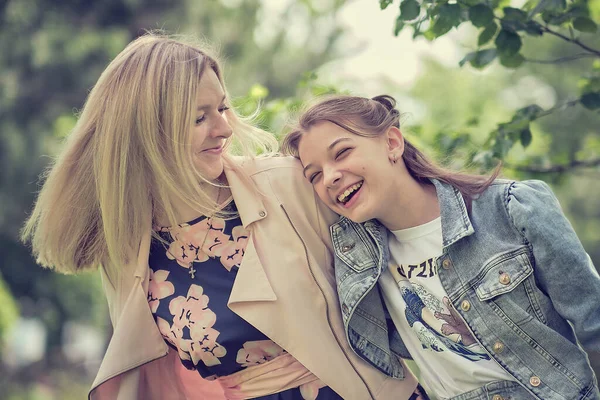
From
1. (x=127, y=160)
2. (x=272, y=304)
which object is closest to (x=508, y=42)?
(x=272, y=304)

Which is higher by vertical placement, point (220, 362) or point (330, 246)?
point (330, 246)

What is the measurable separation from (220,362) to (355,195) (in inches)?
27.9

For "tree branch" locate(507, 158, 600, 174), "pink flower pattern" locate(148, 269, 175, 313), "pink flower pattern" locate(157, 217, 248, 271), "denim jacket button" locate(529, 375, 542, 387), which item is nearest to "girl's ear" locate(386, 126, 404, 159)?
"pink flower pattern" locate(157, 217, 248, 271)

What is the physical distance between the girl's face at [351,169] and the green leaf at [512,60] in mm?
695

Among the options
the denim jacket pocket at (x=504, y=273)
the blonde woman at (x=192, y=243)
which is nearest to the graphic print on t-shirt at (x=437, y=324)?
the denim jacket pocket at (x=504, y=273)

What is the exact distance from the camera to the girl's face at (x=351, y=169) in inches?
90.0

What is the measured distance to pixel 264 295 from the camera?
2.35 meters

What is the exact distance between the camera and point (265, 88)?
6.34m

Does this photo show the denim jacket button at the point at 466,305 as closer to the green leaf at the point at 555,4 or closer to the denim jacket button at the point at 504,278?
the denim jacket button at the point at 504,278

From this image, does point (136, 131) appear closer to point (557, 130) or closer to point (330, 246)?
point (330, 246)

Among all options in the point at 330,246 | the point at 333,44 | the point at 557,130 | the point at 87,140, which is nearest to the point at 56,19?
the point at 333,44

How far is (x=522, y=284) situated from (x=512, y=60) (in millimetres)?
1048

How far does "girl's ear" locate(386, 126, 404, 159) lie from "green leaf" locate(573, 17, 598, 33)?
2.92ft

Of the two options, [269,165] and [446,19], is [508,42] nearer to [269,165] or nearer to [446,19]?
[446,19]
